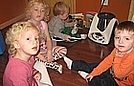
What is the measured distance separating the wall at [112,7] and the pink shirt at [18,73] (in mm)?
1524

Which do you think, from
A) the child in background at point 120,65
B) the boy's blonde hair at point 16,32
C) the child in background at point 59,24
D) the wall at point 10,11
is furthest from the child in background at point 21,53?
the wall at point 10,11

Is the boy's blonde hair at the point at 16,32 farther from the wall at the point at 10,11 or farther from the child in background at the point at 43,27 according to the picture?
the wall at the point at 10,11

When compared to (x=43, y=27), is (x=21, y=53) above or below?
below

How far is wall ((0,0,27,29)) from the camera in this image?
9.01 ft

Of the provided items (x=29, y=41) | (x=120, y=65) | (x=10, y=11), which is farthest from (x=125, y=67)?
(x=10, y=11)

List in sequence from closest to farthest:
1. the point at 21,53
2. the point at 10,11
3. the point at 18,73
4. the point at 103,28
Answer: the point at 18,73 < the point at 21,53 < the point at 103,28 < the point at 10,11

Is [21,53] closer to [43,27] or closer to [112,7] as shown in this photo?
[43,27]

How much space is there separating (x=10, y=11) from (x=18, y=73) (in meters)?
1.67

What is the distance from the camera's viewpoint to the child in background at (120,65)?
1.52 m

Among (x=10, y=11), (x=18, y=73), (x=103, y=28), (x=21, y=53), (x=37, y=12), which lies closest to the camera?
(x=18, y=73)

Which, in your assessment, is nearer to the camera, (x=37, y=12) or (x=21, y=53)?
(x=21, y=53)

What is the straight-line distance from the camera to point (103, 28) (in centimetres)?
238

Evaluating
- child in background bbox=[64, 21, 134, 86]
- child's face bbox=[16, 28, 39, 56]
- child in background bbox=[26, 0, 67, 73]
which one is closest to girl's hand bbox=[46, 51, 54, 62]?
child in background bbox=[26, 0, 67, 73]

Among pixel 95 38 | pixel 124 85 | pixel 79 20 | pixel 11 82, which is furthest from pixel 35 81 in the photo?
pixel 79 20
